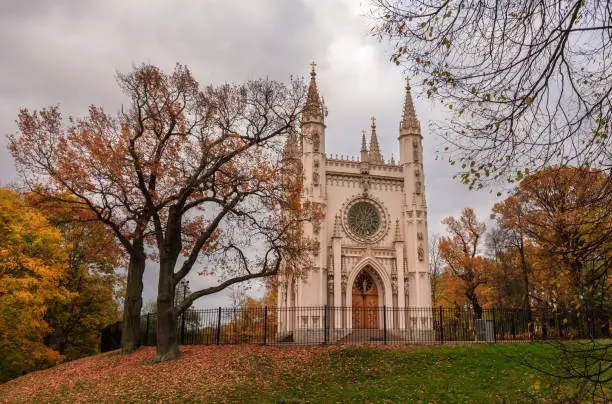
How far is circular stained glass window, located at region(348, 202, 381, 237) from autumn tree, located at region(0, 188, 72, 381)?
52.4 ft

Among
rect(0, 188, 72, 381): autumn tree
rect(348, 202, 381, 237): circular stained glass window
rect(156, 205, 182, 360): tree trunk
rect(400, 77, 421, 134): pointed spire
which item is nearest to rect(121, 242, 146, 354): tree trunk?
rect(156, 205, 182, 360): tree trunk

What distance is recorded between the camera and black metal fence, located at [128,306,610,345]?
19.4m

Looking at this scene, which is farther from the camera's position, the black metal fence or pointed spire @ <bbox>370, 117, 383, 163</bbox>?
pointed spire @ <bbox>370, 117, 383, 163</bbox>

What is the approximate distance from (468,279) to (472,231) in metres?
3.74

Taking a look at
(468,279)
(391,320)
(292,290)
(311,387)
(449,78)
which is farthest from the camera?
(468,279)

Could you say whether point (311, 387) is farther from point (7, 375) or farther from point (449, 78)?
point (7, 375)

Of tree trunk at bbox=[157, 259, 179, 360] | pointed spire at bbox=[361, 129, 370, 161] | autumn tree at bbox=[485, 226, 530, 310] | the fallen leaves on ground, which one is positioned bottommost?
the fallen leaves on ground

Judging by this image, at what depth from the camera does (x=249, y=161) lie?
15.9m

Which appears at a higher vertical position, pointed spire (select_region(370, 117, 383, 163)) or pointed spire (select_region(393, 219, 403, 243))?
pointed spire (select_region(370, 117, 383, 163))

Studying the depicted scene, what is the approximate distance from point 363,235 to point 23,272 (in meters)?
17.9

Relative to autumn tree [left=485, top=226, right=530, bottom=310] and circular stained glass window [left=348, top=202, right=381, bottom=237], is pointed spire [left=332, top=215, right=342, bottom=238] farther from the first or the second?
autumn tree [left=485, top=226, right=530, bottom=310]

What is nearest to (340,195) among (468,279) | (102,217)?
(468,279)

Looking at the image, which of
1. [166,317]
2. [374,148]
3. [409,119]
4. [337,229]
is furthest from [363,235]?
[166,317]

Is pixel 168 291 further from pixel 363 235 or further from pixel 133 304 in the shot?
pixel 363 235
